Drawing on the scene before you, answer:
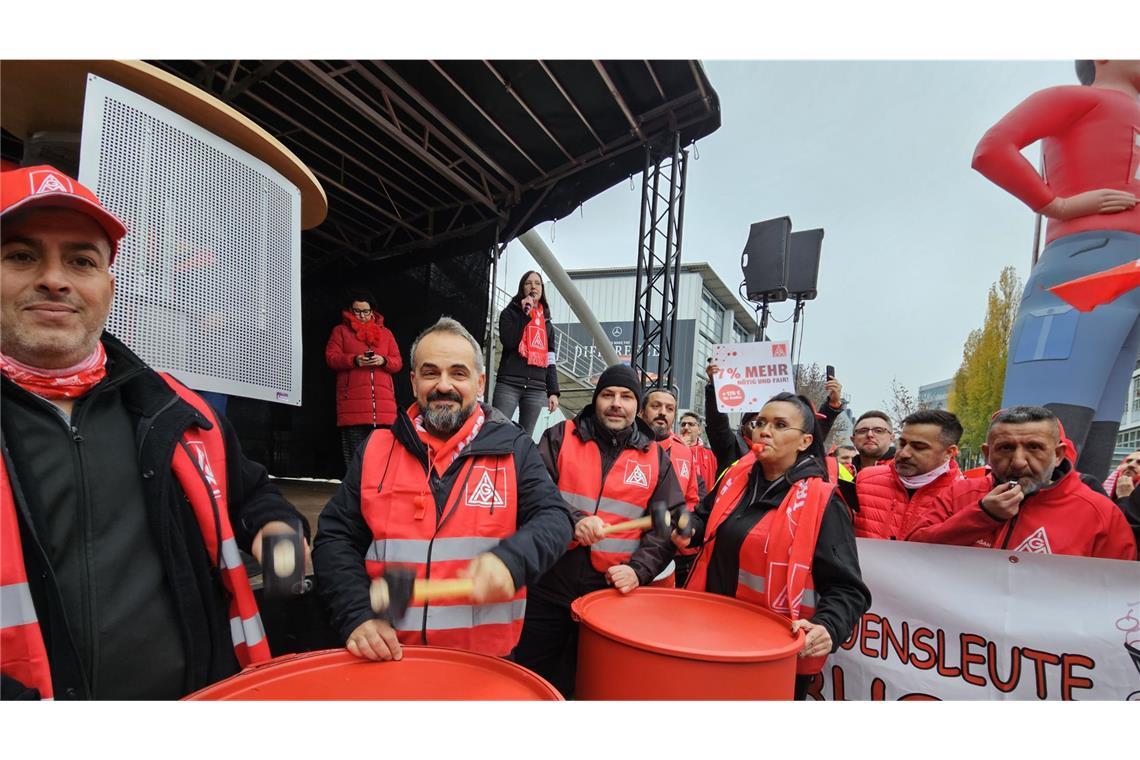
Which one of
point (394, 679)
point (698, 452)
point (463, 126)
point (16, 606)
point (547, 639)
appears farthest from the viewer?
point (463, 126)

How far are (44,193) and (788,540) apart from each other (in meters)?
2.10

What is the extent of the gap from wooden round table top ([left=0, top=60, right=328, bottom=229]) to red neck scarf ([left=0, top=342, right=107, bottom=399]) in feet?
2.28

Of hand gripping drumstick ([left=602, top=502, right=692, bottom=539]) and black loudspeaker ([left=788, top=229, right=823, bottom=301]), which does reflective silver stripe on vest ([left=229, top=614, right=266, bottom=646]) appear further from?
black loudspeaker ([left=788, top=229, right=823, bottom=301])

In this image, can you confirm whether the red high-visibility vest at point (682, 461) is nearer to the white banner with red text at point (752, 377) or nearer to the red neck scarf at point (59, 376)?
the white banner with red text at point (752, 377)

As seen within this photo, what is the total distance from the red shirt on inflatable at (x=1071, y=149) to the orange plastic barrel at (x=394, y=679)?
9.16 ft

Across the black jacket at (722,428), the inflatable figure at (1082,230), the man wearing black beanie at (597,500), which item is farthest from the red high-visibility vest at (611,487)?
the inflatable figure at (1082,230)

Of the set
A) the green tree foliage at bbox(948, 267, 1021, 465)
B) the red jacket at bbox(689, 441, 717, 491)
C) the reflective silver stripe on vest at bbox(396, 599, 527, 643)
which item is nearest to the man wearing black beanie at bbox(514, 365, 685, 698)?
the reflective silver stripe on vest at bbox(396, 599, 527, 643)

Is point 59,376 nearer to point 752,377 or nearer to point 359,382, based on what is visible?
point 359,382

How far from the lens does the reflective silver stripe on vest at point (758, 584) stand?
1.62 metres

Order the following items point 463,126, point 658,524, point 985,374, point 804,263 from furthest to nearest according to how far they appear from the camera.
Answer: point 985,374
point 804,263
point 463,126
point 658,524

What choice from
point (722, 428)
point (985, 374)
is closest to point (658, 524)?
point (722, 428)

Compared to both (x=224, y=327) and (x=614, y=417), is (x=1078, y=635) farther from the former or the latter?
(x=224, y=327)

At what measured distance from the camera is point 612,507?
7.06 feet

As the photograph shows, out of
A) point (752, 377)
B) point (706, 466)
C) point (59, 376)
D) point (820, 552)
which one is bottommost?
point (706, 466)
